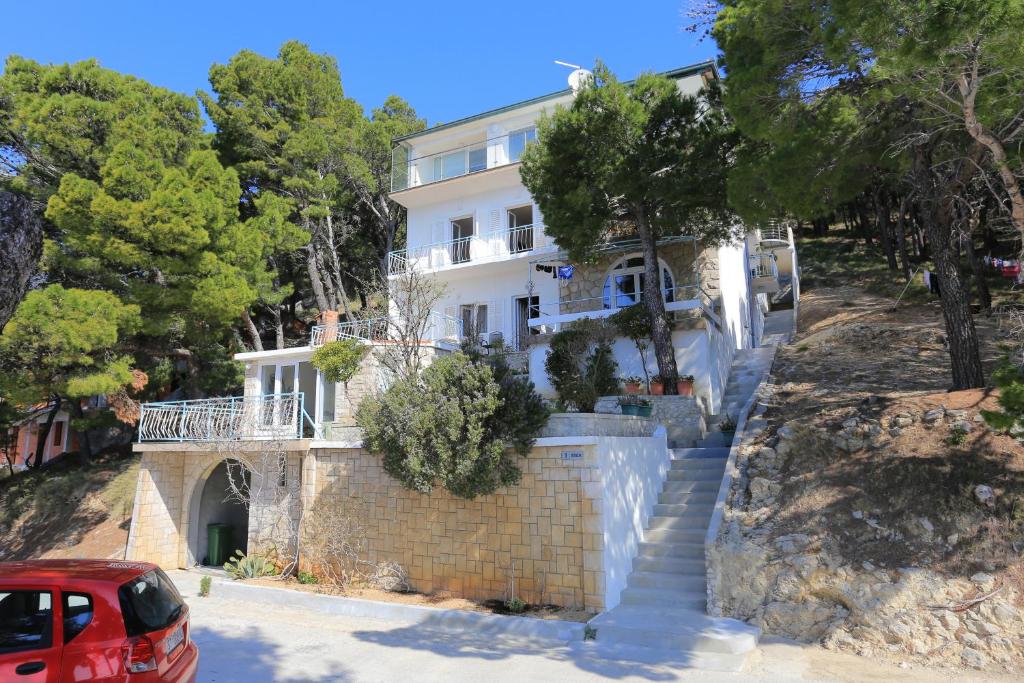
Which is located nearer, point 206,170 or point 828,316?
point 206,170

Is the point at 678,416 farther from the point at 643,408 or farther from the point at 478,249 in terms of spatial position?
the point at 478,249

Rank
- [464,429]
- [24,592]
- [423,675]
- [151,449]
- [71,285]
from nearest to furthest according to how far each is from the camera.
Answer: [24,592]
[423,675]
[464,429]
[151,449]
[71,285]

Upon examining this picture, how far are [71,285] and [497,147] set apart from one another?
46.7 feet

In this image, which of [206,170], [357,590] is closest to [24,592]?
[357,590]

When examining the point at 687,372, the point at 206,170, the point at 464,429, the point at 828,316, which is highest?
the point at 206,170

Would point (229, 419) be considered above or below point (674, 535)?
above

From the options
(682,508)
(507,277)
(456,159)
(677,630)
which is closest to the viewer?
(677,630)

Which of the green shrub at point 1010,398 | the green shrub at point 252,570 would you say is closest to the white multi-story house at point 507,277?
the green shrub at point 252,570

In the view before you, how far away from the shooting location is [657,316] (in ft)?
48.7

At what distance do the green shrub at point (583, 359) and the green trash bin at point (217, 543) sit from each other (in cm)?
873

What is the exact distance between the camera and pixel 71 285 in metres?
19.3

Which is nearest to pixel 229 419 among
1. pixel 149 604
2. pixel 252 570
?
pixel 252 570

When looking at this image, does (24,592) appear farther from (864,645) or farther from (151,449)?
(151,449)

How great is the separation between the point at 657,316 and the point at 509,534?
7.44 metres
